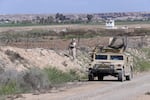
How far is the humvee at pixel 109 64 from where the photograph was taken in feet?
125

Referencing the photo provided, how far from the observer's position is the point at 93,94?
29.6m

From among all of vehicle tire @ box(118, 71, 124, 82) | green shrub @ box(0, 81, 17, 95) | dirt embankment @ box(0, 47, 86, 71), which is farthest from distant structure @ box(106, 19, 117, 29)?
green shrub @ box(0, 81, 17, 95)

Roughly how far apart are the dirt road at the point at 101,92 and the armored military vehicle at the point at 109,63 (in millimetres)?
695

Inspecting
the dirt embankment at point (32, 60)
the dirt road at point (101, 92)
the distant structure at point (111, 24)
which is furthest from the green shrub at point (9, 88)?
the distant structure at point (111, 24)

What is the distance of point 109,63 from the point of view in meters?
38.1

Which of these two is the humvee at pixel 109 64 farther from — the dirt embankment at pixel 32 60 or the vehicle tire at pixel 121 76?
the dirt embankment at pixel 32 60

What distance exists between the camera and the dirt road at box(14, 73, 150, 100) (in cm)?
2805

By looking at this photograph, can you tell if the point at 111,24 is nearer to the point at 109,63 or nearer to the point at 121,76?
the point at 121,76

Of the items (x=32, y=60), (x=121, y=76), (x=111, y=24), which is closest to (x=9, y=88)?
(x=121, y=76)

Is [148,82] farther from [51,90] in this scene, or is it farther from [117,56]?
[51,90]

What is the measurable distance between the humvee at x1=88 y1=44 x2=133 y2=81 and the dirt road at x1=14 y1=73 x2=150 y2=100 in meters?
0.69

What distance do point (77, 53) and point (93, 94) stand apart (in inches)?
821

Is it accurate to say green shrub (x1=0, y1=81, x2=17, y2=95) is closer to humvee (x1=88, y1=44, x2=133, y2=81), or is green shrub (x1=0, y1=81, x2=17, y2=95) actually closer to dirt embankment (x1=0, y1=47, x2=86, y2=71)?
dirt embankment (x1=0, y1=47, x2=86, y2=71)

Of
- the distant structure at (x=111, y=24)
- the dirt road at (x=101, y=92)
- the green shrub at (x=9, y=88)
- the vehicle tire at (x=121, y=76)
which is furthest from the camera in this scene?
the distant structure at (x=111, y=24)
